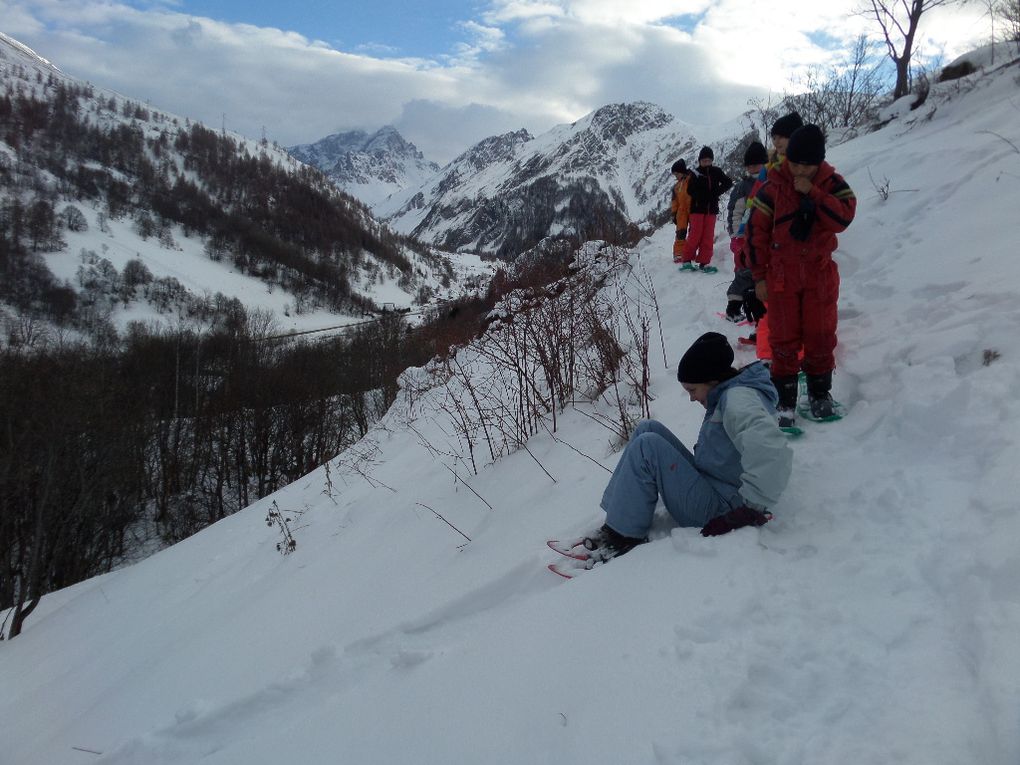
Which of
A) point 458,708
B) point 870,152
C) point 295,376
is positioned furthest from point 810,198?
point 295,376

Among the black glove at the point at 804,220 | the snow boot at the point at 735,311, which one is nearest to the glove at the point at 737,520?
the black glove at the point at 804,220

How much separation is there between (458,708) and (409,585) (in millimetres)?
1360

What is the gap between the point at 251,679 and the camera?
276cm

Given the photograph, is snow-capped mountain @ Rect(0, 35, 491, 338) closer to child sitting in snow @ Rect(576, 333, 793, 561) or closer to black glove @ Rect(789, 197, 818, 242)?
child sitting in snow @ Rect(576, 333, 793, 561)

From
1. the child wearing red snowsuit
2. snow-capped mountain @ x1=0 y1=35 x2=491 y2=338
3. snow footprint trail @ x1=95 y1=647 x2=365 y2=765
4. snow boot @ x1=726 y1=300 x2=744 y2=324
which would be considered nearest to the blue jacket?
the child wearing red snowsuit

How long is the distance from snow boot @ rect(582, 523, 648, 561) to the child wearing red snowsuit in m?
1.21

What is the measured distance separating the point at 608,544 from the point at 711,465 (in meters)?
0.61

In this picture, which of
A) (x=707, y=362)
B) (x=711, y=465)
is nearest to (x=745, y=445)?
(x=711, y=465)

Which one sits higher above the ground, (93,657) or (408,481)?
(408,481)

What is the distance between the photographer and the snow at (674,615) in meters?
1.50

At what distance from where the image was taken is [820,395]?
310cm

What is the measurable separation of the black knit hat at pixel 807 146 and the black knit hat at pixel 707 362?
1.24m

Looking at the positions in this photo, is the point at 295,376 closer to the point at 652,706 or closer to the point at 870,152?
the point at 870,152

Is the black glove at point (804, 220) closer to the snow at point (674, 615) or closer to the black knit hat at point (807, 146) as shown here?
the black knit hat at point (807, 146)
